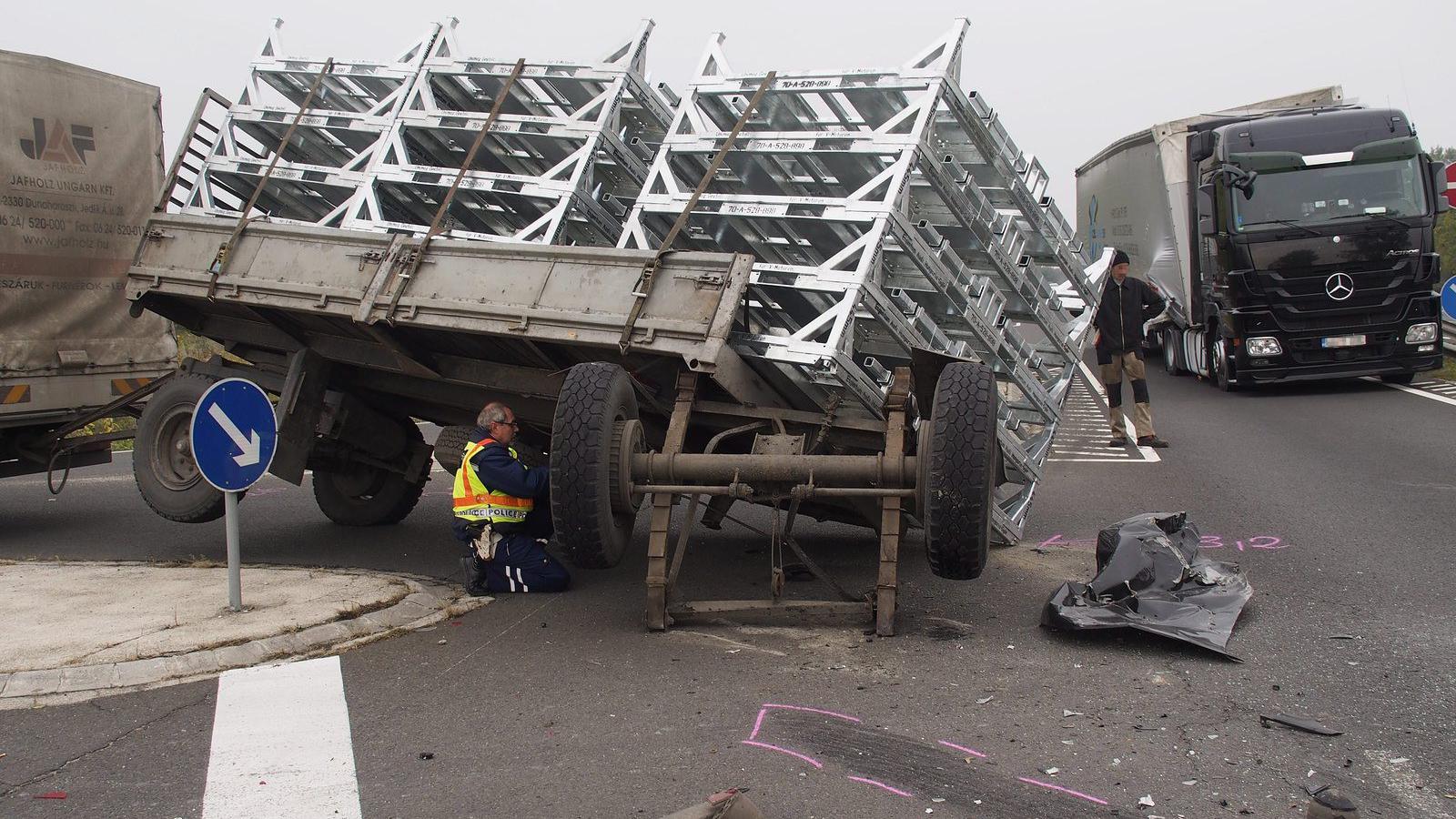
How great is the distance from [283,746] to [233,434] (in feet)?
7.48

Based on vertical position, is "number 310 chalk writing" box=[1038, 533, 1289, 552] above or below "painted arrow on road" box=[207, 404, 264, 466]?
below

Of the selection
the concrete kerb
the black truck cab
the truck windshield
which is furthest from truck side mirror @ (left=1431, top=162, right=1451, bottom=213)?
the concrete kerb

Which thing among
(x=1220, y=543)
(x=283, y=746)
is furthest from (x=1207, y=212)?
(x=283, y=746)

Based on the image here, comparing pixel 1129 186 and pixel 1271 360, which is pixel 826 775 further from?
pixel 1129 186

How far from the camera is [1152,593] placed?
20.1 feet

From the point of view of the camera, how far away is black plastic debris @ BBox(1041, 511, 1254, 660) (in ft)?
Result: 19.1

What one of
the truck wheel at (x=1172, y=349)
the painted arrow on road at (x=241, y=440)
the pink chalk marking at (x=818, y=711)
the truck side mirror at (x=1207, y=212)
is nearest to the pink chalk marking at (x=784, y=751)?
Answer: the pink chalk marking at (x=818, y=711)

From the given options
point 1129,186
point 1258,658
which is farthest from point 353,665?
point 1129,186

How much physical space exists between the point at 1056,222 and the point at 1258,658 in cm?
410

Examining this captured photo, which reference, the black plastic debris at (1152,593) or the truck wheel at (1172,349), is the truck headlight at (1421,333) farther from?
the black plastic debris at (1152,593)

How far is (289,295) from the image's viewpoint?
25.3 feet

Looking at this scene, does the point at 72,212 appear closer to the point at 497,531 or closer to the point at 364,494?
the point at 364,494

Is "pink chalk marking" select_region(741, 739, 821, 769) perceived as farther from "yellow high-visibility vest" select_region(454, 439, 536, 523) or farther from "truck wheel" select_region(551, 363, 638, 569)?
"yellow high-visibility vest" select_region(454, 439, 536, 523)

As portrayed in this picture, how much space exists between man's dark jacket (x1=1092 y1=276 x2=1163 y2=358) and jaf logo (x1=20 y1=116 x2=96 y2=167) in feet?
29.1
